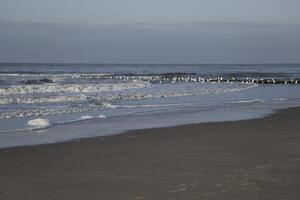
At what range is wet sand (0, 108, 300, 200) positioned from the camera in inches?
233

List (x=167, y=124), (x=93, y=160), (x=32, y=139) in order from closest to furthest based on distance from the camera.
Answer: (x=93, y=160)
(x=32, y=139)
(x=167, y=124)

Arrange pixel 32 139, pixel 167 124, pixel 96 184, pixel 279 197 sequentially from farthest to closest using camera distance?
pixel 167 124 → pixel 32 139 → pixel 96 184 → pixel 279 197

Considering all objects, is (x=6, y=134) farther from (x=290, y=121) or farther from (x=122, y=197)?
(x=290, y=121)

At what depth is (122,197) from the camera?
5.71 meters

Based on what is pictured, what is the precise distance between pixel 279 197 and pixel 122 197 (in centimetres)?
158

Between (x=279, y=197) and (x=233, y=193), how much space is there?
0.47m

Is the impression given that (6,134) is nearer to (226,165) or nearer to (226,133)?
(226,133)

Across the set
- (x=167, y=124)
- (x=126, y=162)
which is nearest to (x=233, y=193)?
(x=126, y=162)

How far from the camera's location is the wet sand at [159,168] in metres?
5.92

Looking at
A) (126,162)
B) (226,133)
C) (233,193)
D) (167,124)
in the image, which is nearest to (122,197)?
(233,193)

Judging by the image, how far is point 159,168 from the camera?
289 inches

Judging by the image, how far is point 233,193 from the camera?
5.84 m

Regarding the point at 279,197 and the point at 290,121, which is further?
the point at 290,121

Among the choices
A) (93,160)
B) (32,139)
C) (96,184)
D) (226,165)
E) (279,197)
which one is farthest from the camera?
(32,139)
